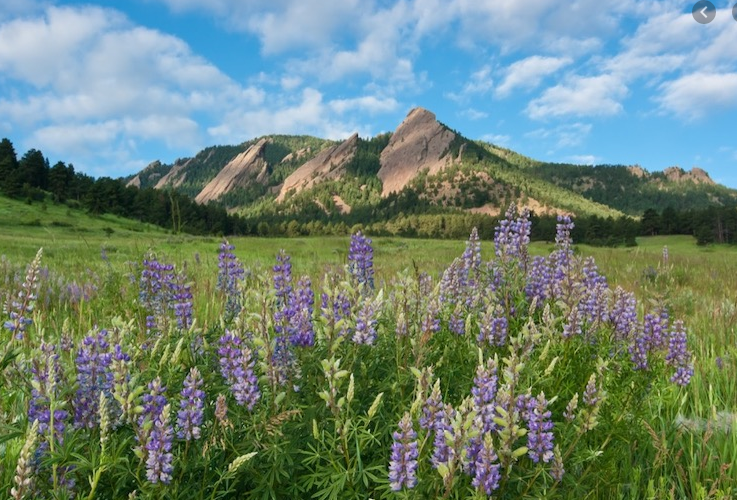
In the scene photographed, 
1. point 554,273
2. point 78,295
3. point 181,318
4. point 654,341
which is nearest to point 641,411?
point 654,341

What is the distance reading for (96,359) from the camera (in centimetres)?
272

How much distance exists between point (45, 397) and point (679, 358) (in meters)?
4.92

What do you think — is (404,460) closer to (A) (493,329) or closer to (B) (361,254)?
(A) (493,329)

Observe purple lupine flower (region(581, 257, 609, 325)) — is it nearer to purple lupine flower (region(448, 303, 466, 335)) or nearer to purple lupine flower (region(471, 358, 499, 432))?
purple lupine flower (region(448, 303, 466, 335))

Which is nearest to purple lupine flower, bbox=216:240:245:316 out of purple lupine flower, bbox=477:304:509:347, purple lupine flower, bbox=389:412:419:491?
purple lupine flower, bbox=477:304:509:347

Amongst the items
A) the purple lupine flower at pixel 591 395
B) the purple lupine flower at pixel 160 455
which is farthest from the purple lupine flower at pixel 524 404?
the purple lupine flower at pixel 160 455

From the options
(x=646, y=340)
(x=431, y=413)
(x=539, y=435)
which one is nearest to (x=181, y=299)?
(x=431, y=413)

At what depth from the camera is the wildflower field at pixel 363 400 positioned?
2.29 metres

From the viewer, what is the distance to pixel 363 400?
10.2 feet

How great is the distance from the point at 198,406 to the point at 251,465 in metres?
0.44

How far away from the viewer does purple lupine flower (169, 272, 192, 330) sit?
3.91 meters

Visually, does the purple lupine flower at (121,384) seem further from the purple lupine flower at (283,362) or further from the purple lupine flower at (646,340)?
the purple lupine flower at (646,340)

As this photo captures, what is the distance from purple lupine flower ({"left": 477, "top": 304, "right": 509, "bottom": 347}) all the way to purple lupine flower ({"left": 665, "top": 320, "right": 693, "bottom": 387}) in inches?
68.1

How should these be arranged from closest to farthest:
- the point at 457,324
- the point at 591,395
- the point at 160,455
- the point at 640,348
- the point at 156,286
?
1. the point at 160,455
2. the point at 591,395
3. the point at 457,324
4. the point at 640,348
5. the point at 156,286
